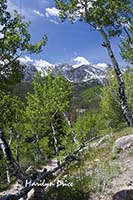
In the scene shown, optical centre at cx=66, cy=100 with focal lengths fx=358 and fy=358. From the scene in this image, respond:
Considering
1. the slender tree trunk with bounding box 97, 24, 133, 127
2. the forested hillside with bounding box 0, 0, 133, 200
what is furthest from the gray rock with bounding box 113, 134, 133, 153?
the slender tree trunk with bounding box 97, 24, 133, 127

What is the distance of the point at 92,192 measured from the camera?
13484 mm

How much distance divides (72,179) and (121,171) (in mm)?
2314

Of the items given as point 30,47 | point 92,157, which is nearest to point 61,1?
point 30,47

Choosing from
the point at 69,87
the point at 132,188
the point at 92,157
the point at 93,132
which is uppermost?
the point at 69,87

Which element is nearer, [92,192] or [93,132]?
[92,192]

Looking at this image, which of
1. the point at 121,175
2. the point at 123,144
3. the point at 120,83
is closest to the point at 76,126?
the point at 120,83

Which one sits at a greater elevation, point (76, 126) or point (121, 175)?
point (76, 126)

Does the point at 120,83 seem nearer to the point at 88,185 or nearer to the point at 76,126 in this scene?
the point at 88,185

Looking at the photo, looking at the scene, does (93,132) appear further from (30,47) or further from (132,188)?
(132,188)

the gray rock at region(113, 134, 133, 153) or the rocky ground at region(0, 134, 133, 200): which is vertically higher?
the gray rock at region(113, 134, 133, 153)

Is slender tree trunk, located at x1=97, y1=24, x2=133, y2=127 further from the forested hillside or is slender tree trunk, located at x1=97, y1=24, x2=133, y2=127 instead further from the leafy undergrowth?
the leafy undergrowth

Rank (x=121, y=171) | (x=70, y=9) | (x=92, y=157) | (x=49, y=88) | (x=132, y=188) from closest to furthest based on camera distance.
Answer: (x=132, y=188) → (x=121, y=171) → (x=92, y=157) → (x=70, y=9) → (x=49, y=88)

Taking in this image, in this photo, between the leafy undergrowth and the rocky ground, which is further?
the leafy undergrowth

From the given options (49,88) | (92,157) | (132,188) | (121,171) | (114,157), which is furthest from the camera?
(49,88)
